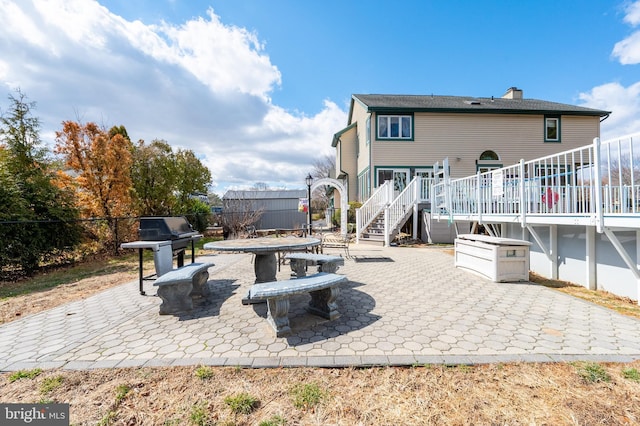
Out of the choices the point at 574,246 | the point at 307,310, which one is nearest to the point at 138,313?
the point at 307,310

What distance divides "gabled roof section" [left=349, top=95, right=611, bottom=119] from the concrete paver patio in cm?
1152

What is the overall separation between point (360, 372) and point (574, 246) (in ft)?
17.9

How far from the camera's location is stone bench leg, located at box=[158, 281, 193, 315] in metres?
3.70

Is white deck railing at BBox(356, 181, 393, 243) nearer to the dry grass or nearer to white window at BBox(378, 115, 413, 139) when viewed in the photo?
white window at BBox(378, 115, 413, 139)

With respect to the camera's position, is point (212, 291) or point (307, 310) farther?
point (212, 291)

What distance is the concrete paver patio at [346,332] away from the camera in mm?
2545

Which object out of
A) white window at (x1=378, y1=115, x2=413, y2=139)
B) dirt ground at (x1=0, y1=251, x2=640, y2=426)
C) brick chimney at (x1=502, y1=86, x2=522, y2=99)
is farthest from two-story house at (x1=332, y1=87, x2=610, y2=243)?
dirt ground at (x1=0, y1=251, x2=640, y2=426)

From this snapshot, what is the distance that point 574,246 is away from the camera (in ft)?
16.6

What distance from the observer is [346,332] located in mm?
3084

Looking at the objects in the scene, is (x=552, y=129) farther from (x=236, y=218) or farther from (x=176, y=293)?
(x=176, y=293)

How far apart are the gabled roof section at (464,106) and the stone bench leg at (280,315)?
499 inches

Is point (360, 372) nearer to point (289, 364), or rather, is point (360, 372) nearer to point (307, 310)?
point (289, 364)

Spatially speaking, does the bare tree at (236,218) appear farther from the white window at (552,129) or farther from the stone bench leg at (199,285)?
the white window at (552,129)

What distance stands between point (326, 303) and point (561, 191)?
5.91 metres
